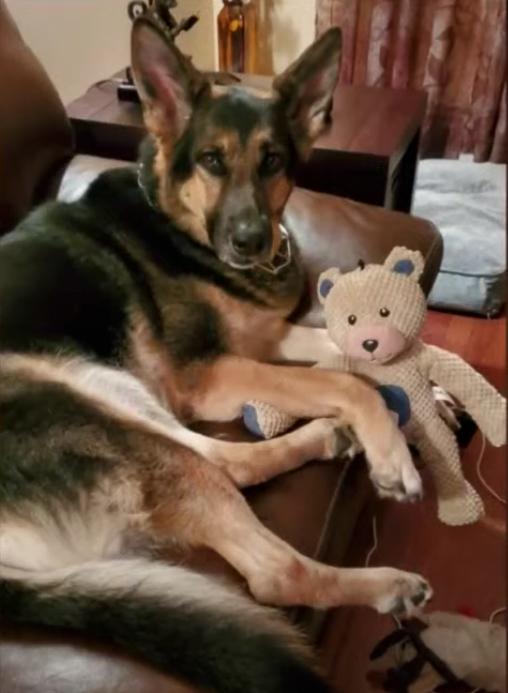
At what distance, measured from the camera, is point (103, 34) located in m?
2.69

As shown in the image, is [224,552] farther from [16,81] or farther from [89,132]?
[89,132]

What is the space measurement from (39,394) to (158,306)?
0.37 m


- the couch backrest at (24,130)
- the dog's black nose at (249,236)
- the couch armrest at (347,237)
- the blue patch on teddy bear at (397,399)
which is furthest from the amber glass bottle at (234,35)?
the blue patch on teddy bear at (397,399)

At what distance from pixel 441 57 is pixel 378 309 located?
A: 2.13m

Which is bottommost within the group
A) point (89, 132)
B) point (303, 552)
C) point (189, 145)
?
point (303, 552)

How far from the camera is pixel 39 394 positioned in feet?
3.95

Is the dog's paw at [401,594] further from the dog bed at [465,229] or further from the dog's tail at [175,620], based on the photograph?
the dog bed at [465,229]

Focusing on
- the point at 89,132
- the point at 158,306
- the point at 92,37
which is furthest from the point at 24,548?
the point at 92,37

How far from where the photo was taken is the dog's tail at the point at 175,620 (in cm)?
89

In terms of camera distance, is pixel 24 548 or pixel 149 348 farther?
pixel 149 348

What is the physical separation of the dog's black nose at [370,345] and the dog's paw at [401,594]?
38 centimetres

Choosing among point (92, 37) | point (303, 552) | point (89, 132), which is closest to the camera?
point (303, 552)

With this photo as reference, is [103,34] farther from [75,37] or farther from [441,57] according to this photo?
[441,57]

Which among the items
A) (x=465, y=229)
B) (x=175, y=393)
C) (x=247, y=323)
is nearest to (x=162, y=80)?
(x=247, y=323)
